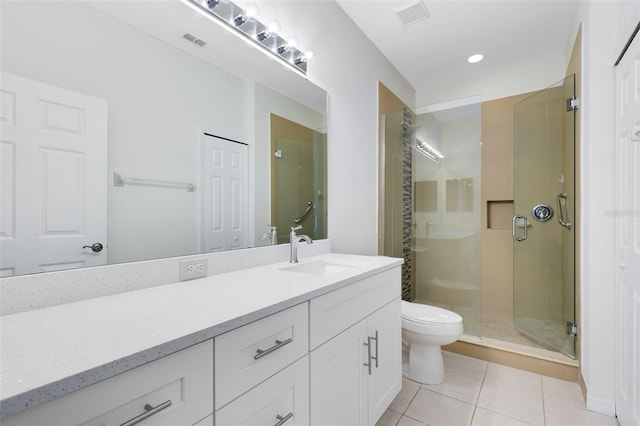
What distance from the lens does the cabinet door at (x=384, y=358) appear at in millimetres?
1412

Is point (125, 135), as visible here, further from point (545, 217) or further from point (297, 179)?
point (545, 217)

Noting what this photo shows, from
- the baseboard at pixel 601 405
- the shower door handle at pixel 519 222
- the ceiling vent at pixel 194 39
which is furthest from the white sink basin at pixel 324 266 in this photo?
the shower door handle at pixel 519 222

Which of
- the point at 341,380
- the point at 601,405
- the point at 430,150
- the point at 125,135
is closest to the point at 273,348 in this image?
the point at 341,380

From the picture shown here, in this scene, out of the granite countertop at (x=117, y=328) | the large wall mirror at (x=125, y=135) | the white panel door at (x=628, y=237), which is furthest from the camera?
the white panel door at (x=628, y=237)

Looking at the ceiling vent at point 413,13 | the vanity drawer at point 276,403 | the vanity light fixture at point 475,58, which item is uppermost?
the ceiling vent at point 413,13

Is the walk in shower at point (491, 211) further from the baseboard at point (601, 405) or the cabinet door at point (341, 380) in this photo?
the cabinet door at point (341, 380)

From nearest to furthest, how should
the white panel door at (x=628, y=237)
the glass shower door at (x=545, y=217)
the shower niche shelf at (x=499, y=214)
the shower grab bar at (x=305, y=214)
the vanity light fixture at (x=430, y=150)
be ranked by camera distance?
the white panel door at (x=628, y=237), the shower grab bar at (x=305, y=214), the glass shower door at (x=545, y=217), the vanity light fixture at (x=430, y=150), the shower niche shelf at (x=499, y=214)

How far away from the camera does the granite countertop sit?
0.47 m

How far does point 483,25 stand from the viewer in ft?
7.70

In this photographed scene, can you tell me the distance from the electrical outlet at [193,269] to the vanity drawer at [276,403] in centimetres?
54

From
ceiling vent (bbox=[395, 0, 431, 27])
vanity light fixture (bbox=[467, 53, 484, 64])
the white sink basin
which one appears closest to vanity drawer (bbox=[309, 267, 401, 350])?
the white sink basin

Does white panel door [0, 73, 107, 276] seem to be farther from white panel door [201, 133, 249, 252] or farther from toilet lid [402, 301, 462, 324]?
toilet lid [402, 301, 462, 324]

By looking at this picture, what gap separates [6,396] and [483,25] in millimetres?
3119

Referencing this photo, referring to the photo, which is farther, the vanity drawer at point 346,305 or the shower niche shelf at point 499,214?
the shower niche shelf at point 499,214
